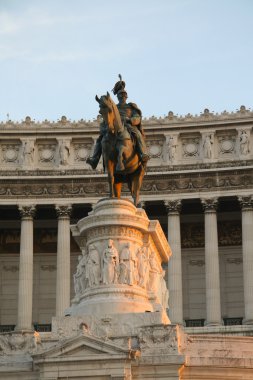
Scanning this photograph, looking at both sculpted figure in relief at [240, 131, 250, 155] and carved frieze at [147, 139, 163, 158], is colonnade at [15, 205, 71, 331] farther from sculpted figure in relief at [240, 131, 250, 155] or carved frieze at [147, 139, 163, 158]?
sculpted figure in relief at [240, 131, 250, 155]

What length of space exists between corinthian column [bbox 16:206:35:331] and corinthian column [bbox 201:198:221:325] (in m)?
11.2

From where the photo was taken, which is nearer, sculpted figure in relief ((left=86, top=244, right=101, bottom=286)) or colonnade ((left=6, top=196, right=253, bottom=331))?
sculpted figure in relief ((left=86, top=244, right=101, bottom=286))

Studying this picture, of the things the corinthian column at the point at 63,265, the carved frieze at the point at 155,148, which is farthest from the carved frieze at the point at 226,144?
the corinthian column at the point at 63,265

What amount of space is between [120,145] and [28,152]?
34.4m

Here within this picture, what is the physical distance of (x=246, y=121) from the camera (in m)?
64.1

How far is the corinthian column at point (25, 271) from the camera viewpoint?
200 feet

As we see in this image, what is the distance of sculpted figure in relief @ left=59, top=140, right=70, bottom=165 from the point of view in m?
65.2

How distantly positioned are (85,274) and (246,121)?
35661 millimetres

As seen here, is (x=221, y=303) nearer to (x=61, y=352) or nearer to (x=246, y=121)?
(x=246, y=121)

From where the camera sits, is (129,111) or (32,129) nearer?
(129,111)

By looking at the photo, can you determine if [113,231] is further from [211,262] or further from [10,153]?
[10,153]

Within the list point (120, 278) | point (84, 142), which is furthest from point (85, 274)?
point (84, 142)

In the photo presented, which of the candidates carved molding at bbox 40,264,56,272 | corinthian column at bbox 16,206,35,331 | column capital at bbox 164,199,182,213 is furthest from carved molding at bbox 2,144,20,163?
column capital at bbox 164,199,182,213

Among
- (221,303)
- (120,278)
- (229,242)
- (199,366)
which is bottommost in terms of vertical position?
(199,366)
